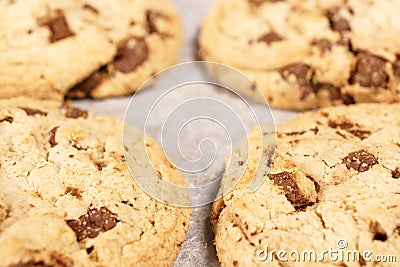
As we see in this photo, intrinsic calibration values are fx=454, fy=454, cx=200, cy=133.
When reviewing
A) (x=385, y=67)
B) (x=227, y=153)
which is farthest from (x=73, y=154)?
(x=385, y=67)

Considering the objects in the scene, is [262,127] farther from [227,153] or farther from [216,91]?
[216,91]

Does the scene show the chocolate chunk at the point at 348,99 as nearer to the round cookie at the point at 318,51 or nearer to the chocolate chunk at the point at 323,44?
the round cookie at the point at 318,51

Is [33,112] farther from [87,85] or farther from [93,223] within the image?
[93,223]

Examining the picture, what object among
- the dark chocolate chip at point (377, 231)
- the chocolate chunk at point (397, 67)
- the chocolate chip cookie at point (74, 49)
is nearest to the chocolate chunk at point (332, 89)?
the chocolate chunk at point (397, 67)

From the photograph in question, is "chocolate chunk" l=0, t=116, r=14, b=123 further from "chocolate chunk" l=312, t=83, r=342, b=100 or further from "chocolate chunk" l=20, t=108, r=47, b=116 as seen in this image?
"chocolate chunk" l=312, t=83, r=342, b=100

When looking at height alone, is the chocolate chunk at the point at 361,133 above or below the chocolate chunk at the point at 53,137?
above

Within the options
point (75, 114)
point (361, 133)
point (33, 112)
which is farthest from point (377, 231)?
point (33, 112)

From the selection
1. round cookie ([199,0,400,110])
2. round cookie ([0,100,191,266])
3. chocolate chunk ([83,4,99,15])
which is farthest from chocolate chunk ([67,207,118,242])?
chocolate chunk ([83,4,99,15])
